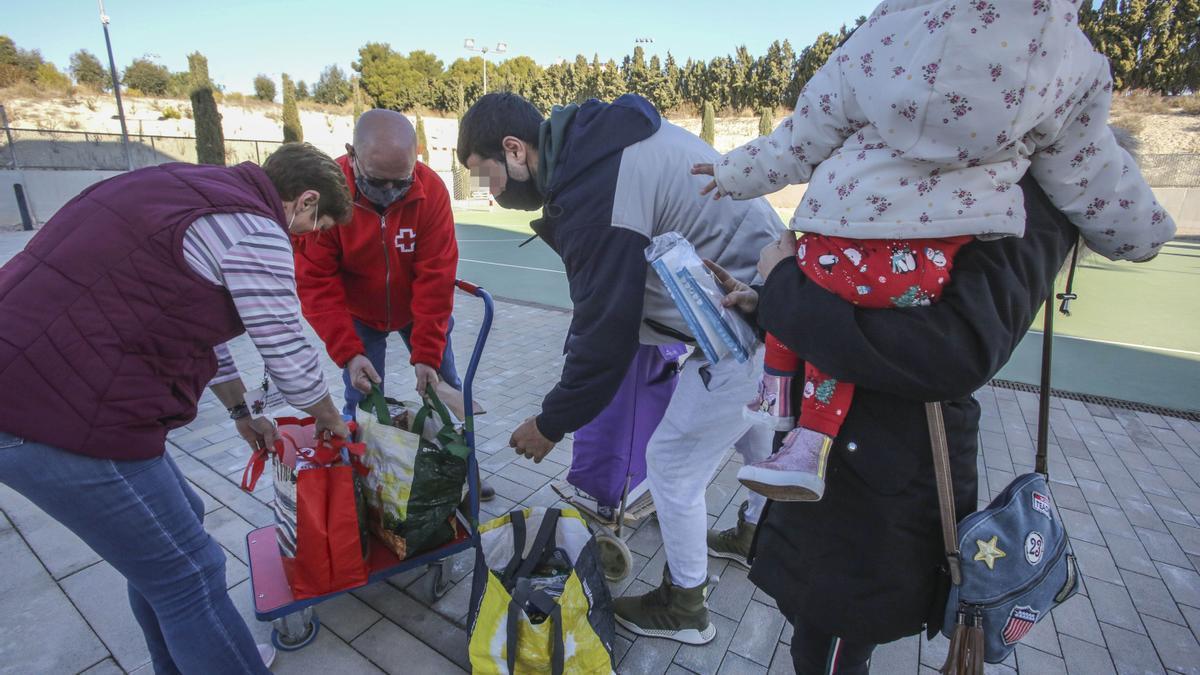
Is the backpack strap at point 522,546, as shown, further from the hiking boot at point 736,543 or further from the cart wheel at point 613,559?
the hiking boot at point 736,543

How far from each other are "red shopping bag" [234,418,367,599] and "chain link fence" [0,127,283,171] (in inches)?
724

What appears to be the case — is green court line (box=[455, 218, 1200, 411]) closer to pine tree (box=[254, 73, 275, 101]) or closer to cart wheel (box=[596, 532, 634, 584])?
cart wheel (box=[596, 532, 634, 584])

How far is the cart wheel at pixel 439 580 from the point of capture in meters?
2.34

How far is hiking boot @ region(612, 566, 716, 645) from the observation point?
2125 mm

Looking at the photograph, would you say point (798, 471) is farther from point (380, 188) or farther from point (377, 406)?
point (380, 188)

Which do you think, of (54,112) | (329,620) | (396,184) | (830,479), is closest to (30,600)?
(329,620)

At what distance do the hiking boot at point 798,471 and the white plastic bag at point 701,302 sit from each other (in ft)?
1.08

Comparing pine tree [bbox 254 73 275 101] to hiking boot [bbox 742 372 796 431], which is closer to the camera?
hiking boot [bbox 742 372 796 431]

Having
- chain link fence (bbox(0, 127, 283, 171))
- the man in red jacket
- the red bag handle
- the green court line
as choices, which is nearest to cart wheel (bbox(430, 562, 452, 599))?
the red bag handle

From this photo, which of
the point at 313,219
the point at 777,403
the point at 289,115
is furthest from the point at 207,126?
the point at 777,403

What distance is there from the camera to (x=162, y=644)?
1.81 meters

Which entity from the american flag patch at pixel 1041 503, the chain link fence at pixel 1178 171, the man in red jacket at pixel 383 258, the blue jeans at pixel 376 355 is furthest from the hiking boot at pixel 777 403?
the chain link fence at pixel 1178 171

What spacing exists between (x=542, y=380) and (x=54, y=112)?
122ft

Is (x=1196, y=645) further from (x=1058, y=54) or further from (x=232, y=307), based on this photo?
(x=232, y=307)
